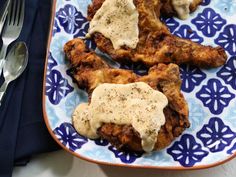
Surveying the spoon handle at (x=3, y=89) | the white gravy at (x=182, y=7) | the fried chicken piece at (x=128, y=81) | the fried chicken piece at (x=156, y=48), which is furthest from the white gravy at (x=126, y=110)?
the white gravy at (x=182, y=7)

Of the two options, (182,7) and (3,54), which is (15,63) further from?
(182,7)

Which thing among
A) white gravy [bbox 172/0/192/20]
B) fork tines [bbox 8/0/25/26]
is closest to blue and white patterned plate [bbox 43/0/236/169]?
white gravy [bbox 172/0/192/20]

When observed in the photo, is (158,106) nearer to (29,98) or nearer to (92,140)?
(92,140)

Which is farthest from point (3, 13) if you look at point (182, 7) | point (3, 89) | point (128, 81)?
point (182, 7)

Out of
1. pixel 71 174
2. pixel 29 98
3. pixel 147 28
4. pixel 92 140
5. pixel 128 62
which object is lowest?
pixel 71 174

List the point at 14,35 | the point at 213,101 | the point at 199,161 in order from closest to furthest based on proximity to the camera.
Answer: the point at 199,161 → the point at 213,101 → the point at 14,35

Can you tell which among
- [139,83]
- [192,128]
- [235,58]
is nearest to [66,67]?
[139,83]

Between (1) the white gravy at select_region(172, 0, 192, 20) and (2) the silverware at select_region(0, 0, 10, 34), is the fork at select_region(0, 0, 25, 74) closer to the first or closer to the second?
(2) the silverware at select_region(0, 0, 10, 34)
